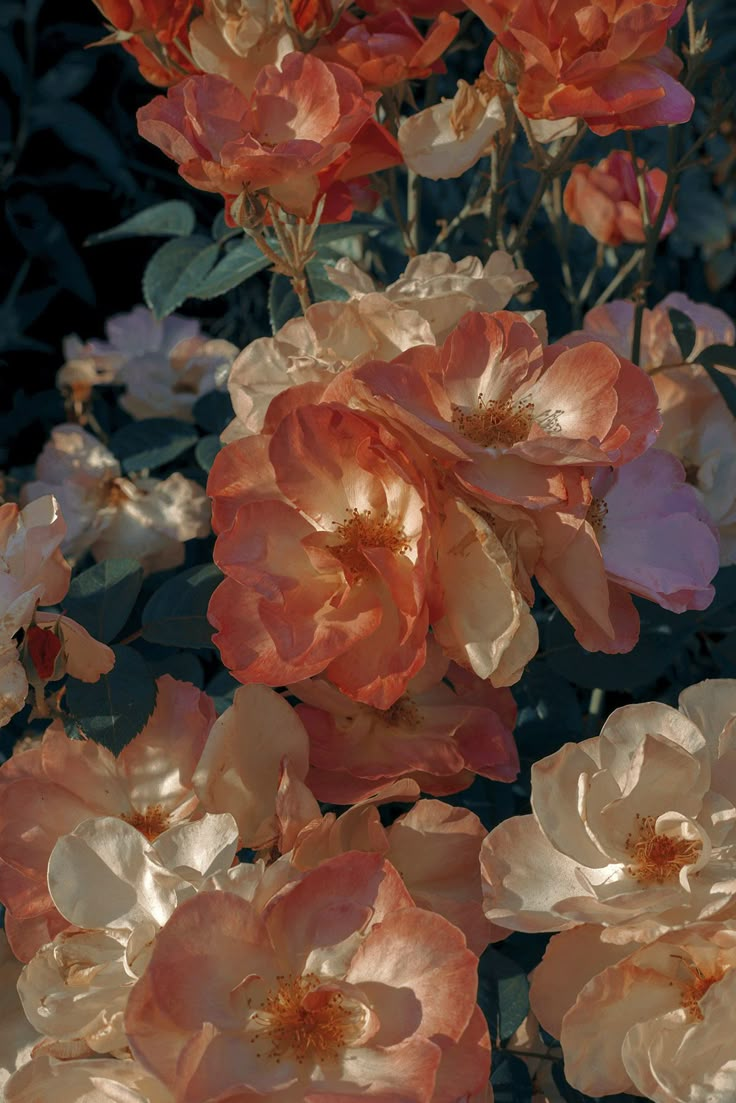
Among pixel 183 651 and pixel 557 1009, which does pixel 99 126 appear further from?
pixel 557 1009

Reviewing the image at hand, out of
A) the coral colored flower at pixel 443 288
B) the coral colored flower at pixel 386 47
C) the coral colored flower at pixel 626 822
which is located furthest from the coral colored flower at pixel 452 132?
the coral colored flower at pixel 626 822

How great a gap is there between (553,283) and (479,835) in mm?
1003

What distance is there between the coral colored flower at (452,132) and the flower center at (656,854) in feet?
1.67

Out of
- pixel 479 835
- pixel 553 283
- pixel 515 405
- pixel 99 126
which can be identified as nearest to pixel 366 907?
pixel 479 835

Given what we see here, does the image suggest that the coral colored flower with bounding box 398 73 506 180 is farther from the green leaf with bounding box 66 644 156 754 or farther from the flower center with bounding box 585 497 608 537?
the green leaf with bounding box 66 644 156 754

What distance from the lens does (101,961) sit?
2.21 feet

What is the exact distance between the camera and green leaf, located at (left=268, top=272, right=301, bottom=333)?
3.73 ft

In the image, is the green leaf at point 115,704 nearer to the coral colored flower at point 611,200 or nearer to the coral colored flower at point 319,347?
the coral colored flower at point 319,347

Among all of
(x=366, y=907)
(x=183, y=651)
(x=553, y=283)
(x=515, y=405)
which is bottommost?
(x=553, y=283)

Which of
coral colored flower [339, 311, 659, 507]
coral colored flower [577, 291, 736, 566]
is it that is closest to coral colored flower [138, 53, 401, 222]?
coral colored flower [339, 311, 659, 507]

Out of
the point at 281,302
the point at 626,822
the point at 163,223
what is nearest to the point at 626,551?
the point at 626,822

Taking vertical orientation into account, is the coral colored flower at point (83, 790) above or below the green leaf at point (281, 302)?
below

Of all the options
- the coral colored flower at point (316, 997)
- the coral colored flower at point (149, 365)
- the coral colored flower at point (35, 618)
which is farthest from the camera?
the coral colored flower at point (149, 365)

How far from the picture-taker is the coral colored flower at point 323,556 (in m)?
0.68
